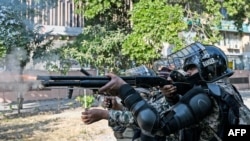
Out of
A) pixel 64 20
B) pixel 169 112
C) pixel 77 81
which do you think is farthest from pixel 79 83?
pixel 64 20

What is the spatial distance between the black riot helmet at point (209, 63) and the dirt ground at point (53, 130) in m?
5.64

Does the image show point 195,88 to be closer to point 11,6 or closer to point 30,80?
point 30,80

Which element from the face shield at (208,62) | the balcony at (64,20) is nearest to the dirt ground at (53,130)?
the face shield at (208,62)

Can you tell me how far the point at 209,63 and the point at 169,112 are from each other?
1.80 ft

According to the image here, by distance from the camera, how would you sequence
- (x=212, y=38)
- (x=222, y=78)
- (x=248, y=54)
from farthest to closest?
1. (x=248, y=54)
2. (x=212, y=38)
3. (x=222, y=78)

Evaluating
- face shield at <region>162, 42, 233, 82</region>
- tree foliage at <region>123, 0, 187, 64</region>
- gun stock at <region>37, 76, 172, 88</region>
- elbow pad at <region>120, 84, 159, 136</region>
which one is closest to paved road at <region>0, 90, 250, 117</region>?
tree foliage at <region>123, 0, 187, 64</region>

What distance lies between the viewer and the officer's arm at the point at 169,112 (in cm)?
220

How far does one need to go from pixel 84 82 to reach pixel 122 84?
243 millimetres

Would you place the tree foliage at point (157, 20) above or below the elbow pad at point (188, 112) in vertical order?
above

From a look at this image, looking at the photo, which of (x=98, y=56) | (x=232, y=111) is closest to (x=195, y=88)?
(x=232, y=111)

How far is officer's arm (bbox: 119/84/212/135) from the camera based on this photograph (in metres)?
2.20

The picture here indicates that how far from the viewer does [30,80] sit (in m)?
2.79

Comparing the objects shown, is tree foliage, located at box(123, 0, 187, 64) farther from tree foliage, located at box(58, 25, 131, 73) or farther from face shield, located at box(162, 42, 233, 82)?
face shield, located at box(162, 42, 233, 82)

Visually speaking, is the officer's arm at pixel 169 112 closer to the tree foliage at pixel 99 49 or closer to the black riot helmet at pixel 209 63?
the black riot helmet at pixel 209 63
